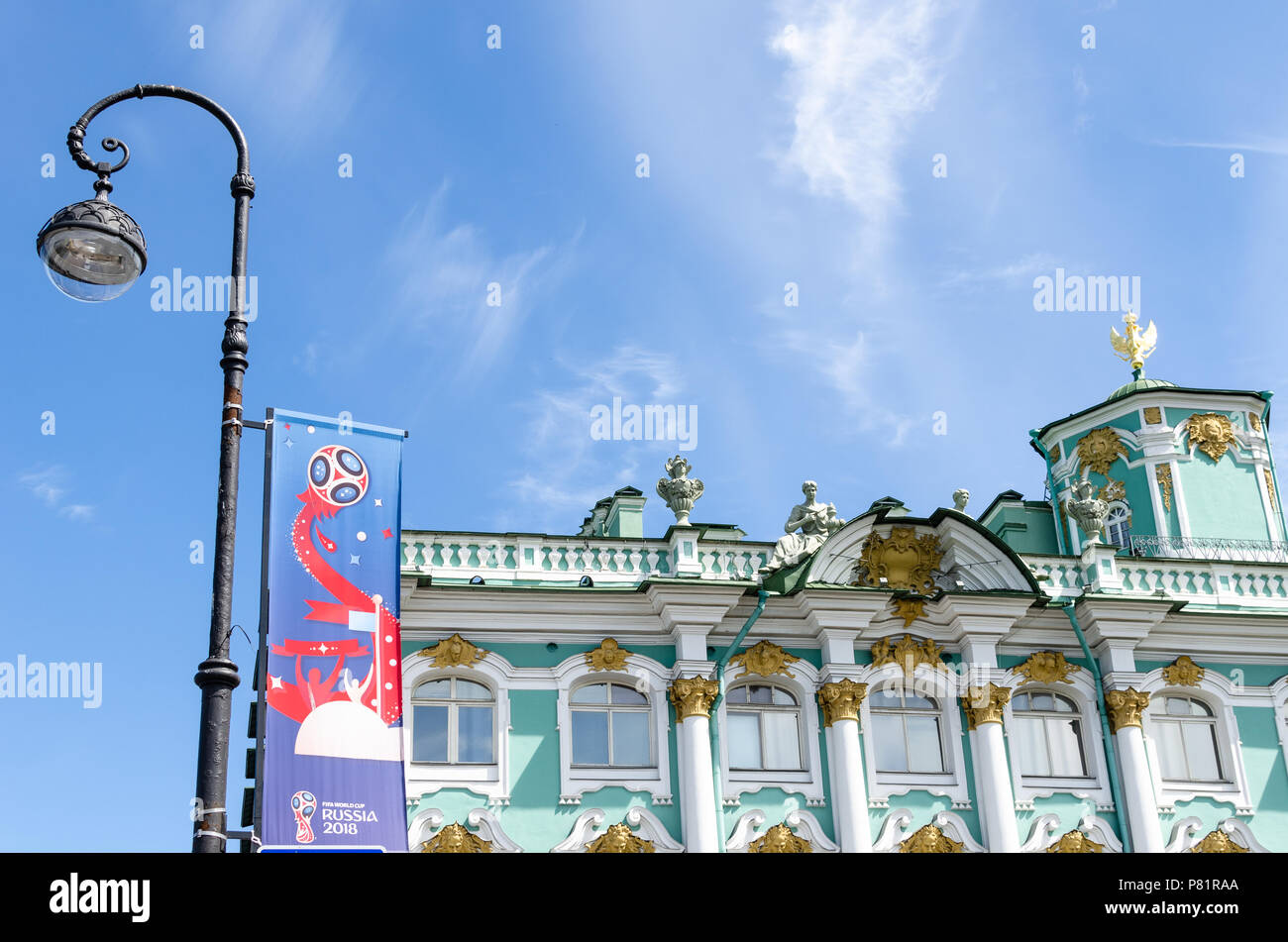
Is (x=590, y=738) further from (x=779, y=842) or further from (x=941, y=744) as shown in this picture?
(x=941, y=744)

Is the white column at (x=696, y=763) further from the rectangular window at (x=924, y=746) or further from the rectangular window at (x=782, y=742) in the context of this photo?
the rectangular window at (x=924, y=746)

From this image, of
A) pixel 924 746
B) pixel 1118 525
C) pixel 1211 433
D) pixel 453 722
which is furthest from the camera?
pixel 1118 525

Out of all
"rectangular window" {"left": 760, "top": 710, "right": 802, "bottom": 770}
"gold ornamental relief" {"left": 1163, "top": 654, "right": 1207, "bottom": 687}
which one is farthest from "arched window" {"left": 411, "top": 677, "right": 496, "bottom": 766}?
"gold ornamental relief" {"left": 1163, "top": 654, "right": 1207, "bottom": 687}

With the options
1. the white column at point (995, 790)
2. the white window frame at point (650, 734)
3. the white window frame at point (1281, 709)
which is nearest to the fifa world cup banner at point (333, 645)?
the white window frame at point (650, 734)

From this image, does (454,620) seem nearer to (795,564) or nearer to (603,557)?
(603,557)

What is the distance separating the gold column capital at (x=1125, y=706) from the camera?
25359 millimetres

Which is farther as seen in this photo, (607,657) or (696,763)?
(607,657)

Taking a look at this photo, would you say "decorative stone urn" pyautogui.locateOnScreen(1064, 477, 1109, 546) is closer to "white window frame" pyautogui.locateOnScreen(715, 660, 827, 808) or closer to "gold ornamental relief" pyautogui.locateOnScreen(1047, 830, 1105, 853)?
"gold ornamental relief" pyautogui.locateOnScreen(1047, 830, 1105, 853)

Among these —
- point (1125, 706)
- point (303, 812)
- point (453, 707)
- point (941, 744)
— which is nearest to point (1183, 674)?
point (1125, 706)

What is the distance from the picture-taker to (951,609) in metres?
25.5

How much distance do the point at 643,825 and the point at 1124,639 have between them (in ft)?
28.8

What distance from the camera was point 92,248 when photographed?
37.0ft

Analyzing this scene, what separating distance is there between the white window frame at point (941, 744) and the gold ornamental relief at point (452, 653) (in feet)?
20.6

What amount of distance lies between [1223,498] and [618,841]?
14.4 m
